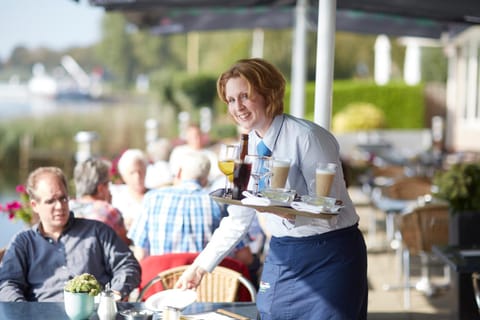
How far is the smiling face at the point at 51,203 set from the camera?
341 centimetres

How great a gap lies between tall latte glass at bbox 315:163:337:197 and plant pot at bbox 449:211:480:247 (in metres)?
2.42

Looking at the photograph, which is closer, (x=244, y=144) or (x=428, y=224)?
(x=244, y=144)

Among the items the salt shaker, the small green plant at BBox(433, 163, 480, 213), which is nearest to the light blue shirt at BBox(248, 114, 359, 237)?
the salt shaker

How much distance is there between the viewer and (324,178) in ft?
8.60

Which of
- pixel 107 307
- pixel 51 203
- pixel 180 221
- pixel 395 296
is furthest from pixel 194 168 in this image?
pixel 395 296

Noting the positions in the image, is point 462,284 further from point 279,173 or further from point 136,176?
point 279,173

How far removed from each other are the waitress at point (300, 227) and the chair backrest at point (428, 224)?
284cm

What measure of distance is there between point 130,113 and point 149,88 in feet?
3.26

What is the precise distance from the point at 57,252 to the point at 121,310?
2.16ft

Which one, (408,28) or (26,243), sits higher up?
(408,28)

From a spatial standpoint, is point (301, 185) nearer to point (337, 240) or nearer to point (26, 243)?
point (337, 240)

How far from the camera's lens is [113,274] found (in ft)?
11.4

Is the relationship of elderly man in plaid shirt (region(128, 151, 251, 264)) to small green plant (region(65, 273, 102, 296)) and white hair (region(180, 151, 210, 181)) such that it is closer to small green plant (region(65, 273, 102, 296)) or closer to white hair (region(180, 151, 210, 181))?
white hair (region(180, 151, 210, 181))

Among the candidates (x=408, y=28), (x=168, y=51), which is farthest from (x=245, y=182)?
(x=168, y=51)
